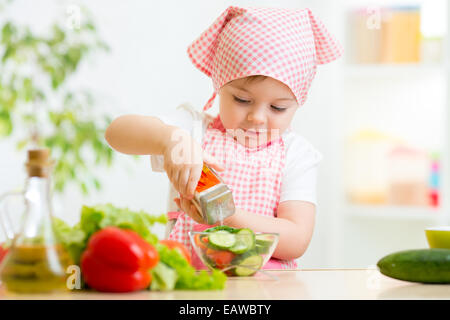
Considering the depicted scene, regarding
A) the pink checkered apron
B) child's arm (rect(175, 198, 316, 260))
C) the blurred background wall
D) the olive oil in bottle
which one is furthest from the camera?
the blurred background wall

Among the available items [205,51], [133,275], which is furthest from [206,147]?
[133,275]

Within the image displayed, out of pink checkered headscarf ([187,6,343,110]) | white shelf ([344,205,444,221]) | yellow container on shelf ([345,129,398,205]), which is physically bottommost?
white shelf ([344,205,444,221])

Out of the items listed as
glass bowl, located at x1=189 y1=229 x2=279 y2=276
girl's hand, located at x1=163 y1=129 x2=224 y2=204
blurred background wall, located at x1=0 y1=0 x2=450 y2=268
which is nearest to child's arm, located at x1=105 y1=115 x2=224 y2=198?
girl's hand, located at x1=163 y1=129 x2=224 y2=204

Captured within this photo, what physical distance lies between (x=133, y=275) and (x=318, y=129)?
6.75 feet

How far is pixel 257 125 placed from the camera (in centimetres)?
113

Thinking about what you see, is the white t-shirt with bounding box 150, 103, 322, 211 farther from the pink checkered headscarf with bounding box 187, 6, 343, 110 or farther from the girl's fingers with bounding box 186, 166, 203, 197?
the girl's fingers with bounding box 186, 166, 203, 197

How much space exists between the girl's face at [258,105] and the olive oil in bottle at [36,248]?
0.55 metres

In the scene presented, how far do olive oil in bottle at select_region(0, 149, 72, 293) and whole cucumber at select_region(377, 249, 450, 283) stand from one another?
40 cm

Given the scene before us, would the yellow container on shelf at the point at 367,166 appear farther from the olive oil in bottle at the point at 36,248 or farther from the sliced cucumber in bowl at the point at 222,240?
the olive oil in bottle at the point at 36,248

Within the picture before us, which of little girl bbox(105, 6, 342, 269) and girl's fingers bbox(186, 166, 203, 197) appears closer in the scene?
girl's fingers bbox(186, 166, 203, 197)

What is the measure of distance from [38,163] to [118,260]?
0.13m

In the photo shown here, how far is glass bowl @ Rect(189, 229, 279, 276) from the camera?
0.77 metres

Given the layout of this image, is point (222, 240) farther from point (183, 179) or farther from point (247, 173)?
point (247, 173)

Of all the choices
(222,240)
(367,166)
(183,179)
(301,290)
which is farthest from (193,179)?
(367,166)
